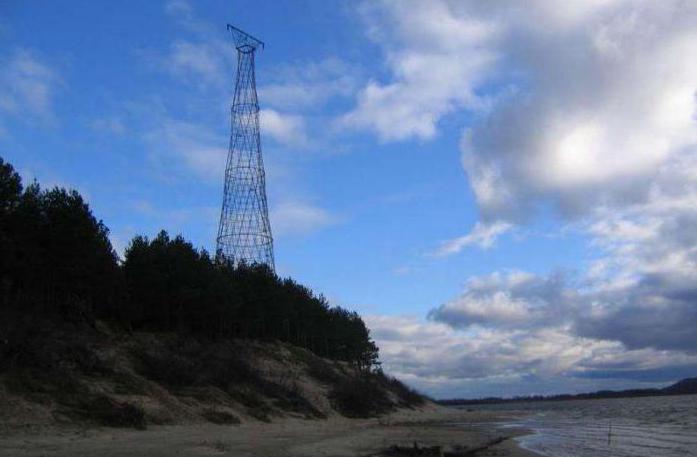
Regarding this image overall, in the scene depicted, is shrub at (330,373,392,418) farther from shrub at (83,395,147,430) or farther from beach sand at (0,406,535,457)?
shrub at (83,395,147,430)

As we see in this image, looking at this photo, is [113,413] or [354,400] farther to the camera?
[354,400]

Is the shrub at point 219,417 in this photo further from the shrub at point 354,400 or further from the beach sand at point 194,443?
the shrub at point 354,400

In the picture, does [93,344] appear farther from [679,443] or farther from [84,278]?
[679,443]

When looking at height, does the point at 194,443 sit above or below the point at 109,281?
below

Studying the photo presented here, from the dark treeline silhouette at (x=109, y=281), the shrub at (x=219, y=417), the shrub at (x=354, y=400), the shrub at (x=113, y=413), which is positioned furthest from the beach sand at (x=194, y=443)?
the shrub at (x=354, y=400)

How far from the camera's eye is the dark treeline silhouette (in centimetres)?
4894

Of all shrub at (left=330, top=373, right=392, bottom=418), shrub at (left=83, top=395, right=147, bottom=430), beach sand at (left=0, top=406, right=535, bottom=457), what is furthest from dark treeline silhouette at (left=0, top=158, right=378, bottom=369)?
shrub at (left=330, top=373, right=392, bottom=418)

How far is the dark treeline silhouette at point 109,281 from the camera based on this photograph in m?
48.9

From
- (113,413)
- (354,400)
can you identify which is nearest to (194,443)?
(113,413)

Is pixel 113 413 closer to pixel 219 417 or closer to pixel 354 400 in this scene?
pixel 219 417

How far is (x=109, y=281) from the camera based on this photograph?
53.8m

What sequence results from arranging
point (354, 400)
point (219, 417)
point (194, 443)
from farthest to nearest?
point (354, 400)
point (219, 417)
point (194, 443)

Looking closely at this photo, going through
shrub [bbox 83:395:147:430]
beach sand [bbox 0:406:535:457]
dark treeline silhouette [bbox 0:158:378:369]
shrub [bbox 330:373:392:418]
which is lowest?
beach sand [bbox 0:406:535:457]

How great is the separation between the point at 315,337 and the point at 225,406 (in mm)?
67548
